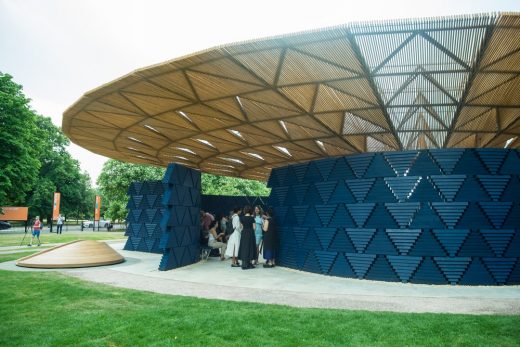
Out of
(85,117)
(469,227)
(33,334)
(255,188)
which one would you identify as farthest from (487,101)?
(255,188)

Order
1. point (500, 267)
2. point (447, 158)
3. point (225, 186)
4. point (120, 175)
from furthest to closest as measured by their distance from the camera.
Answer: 1. point (225, 186)
2. point (120, 175)
3. point (447, 158)
4. point (500, 267)

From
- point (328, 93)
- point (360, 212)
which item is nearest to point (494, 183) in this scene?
point (360, 212)

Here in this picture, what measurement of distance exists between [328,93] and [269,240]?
6343 mm

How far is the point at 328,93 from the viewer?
449 inches

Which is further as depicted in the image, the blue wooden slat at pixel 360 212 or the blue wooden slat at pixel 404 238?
the blue wooden slat at pixel 360 212

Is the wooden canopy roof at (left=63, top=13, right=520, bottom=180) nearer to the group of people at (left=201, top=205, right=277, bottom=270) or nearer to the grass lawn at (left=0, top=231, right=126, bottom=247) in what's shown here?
the group of people at (left=201, top=205, right=277, bottom=270)

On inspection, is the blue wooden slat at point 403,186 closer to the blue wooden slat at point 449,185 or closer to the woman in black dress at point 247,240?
the blue wooden slat at point 449,185

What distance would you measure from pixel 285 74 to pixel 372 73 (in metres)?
2.33

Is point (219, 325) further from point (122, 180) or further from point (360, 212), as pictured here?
point (122, 180)

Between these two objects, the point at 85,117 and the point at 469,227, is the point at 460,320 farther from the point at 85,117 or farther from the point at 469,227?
the point at 85,117

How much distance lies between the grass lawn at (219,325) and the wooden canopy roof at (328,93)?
5.81m

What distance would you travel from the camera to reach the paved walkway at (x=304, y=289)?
7.72m

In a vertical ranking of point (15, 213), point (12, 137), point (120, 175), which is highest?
point (12, 137)

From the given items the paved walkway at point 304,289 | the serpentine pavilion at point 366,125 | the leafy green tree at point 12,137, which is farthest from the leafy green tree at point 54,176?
the paved walkway at point 304,289
